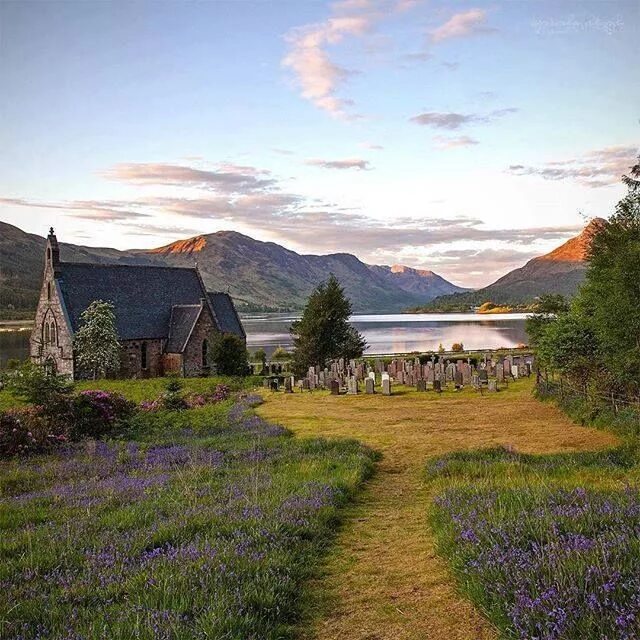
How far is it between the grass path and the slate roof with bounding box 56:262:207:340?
26.2m

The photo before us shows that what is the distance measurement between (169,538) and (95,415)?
14.1m

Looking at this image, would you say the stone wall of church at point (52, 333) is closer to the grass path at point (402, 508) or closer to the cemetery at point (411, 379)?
the cemetery at point (411, 379)

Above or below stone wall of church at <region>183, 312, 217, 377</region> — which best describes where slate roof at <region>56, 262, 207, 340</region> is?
above

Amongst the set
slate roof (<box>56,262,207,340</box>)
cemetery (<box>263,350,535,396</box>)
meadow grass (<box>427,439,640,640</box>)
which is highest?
slate roof (<box>56,262,207,340</box>)

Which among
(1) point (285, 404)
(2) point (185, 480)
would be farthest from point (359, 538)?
(1) point (285, 404)

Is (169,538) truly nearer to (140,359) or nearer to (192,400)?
(192,400)

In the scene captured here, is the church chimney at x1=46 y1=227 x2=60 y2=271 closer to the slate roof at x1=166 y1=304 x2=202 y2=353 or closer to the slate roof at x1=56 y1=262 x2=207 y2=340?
the slate roof at x1=56 y1=262 x2=207 y2=340

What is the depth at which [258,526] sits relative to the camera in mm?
8094

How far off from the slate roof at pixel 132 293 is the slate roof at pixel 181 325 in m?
0.58

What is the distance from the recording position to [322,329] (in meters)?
41.3

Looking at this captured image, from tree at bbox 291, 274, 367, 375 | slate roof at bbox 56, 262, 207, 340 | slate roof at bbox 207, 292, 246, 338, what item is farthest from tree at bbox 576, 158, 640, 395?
slate roof at bbox 56, 262, 207, 340

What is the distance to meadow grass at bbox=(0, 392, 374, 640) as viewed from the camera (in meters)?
5.42

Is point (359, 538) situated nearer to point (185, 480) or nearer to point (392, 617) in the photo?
point (392, 617)

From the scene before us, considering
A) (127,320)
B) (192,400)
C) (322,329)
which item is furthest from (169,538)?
(127,320)
